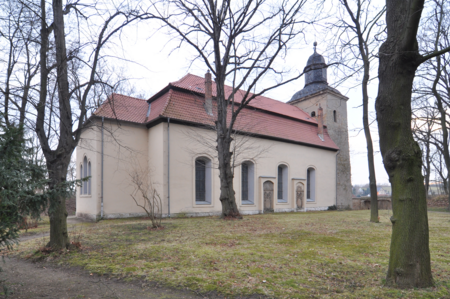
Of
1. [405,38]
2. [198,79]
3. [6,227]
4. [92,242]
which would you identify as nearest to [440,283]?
[405,38]

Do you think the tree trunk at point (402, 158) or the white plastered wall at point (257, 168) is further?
the white plastered wall at point (257, 168)

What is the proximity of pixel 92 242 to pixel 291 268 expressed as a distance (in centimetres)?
543

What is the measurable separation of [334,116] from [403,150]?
2613 centimetres

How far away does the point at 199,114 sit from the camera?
17.4 m

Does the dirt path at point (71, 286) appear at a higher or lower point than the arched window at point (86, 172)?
lower

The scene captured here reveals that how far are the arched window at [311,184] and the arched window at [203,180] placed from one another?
10.6m

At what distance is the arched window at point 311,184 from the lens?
2447 cm

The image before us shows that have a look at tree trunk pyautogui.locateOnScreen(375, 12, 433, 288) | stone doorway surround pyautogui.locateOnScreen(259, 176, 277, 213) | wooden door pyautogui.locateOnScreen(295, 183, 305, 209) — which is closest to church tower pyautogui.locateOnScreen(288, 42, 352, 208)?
wooden door pyautogui.locateOnScreen(295, 183, 305, 209)

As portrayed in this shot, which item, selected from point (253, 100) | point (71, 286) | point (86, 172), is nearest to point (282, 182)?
point (253, 100)

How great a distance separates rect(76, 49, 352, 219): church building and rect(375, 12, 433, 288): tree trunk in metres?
8.14

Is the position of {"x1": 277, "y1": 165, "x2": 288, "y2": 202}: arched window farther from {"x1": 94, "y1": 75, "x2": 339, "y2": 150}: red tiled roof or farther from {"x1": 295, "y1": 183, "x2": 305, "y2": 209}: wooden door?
{"x1": 94, "y1": 75, "x2": 339, "y2": 150}: red tiled roof

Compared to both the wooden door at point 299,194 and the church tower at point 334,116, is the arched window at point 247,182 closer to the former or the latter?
the wooden door at point 299,194

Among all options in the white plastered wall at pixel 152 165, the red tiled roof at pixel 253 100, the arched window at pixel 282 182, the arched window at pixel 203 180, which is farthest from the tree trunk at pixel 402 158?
the arched window at pixel 282 182

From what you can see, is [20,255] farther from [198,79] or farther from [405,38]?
[198,79]
